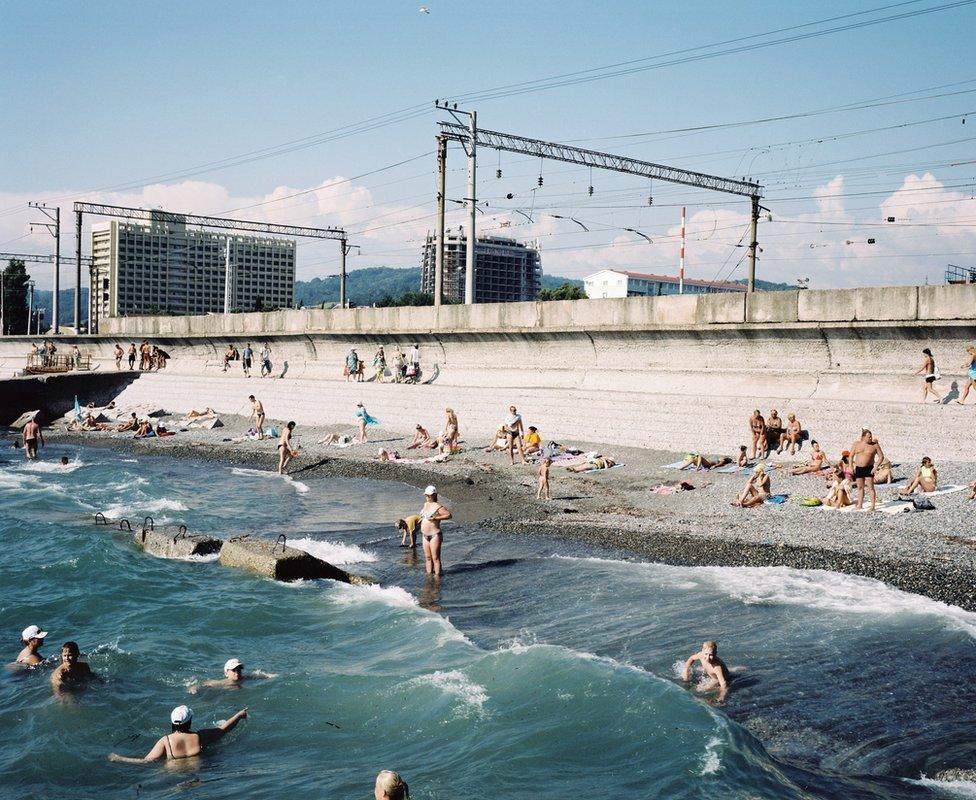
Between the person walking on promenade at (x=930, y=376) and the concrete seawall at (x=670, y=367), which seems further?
the concrete seawall at (x=670, y=367)

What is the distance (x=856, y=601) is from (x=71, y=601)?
11150mm

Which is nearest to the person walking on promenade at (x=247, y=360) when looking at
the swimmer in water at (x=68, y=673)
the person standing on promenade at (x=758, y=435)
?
the person standing on promenade at (x=758, y=435)

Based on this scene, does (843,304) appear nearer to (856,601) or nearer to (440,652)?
(856,601)

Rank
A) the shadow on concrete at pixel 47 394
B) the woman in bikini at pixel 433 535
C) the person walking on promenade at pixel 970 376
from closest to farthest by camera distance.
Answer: the woman in bikini at pixel 433 535, the person walking on promenade at pixel 970 376, the shadow on concrete at pixel 47 394

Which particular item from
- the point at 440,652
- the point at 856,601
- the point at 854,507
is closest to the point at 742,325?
the point at 854,507

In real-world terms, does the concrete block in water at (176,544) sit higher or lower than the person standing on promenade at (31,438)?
lower

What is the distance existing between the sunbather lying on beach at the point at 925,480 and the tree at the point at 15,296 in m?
92.2

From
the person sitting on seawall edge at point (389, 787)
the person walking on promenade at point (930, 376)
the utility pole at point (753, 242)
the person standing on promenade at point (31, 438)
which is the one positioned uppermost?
the utility pole at point (753, 242)

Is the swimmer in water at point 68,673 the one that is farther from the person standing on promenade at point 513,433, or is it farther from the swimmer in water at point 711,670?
the person standing on promenade at point 513,433

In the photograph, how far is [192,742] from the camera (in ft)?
28.1

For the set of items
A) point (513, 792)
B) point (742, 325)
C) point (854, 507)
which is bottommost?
point (513, 792)

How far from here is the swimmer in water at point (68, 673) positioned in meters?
10.1

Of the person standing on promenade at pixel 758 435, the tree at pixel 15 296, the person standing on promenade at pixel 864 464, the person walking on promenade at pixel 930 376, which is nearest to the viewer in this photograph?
the person standing on promenade at pixel 864 464

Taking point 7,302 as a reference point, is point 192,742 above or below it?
below
